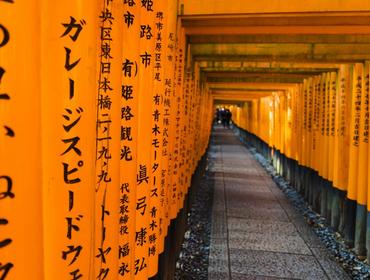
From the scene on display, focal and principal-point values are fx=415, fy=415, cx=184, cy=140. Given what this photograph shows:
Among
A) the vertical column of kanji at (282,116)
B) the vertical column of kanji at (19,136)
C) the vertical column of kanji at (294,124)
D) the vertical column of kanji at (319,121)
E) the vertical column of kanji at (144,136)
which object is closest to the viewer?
the vertical column of kanji at (19,136)

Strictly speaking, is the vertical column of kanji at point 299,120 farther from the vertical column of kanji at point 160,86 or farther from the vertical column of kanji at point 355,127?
the vertical column of kanji at point 160,86

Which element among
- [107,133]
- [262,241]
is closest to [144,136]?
[107,133]

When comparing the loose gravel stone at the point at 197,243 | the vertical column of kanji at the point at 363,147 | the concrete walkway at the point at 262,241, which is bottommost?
the loose gravel stone at the point at 197,243

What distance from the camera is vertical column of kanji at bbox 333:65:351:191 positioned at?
8.69 metres

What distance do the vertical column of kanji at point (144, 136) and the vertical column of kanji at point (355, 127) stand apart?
5.48 m

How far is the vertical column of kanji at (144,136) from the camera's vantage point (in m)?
3.22

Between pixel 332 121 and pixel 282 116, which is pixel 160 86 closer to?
pixel 332 121

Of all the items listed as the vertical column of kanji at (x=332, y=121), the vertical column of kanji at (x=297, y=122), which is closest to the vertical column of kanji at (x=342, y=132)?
the vertical column of kanji at (x=332, y=121)

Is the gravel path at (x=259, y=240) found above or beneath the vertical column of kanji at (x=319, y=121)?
beneath

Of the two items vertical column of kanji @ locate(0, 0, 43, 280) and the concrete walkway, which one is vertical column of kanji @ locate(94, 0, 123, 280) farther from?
the concrete walkway

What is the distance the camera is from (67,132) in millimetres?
1606

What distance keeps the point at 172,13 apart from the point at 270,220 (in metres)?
7.31

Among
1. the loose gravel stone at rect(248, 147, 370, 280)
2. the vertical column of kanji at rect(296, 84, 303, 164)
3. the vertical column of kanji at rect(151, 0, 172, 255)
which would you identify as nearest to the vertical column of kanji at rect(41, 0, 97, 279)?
the vertical column of kanji at rect(151, 0, 172, 255)

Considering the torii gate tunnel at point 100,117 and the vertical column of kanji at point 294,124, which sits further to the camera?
the vertical column of kanji at point 294,124
